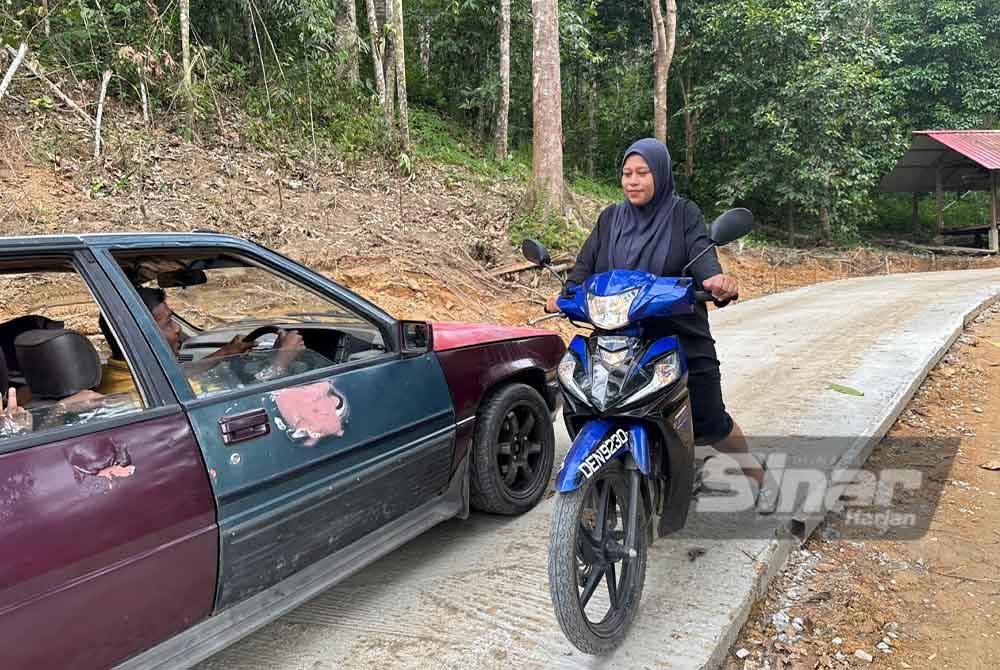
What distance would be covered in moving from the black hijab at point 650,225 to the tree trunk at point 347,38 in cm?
1117

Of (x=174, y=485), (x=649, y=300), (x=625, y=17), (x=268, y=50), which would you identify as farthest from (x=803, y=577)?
(x=625, y=17)

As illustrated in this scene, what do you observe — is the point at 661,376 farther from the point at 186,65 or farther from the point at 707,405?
the point at 186,65

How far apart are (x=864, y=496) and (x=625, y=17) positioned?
20.0 m

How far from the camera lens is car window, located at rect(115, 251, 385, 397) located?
249 cm

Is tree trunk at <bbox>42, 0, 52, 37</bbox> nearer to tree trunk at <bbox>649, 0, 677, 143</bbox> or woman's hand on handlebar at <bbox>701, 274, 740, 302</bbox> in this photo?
woman's hand on handlebar at <bbox>701, 274, 740, 302</bbox>

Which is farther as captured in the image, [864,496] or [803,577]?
[864,496]

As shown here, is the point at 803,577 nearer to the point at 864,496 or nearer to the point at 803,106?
the point at 864,496

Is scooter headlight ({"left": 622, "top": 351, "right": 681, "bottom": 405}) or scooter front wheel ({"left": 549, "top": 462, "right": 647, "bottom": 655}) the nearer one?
scooter front wheel ({"left": 549, "top": 462, "right": 647, "bottom": 655})

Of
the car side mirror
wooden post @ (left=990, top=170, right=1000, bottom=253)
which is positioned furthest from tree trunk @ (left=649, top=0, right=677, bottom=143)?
the car side mirror

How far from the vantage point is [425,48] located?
2023cm

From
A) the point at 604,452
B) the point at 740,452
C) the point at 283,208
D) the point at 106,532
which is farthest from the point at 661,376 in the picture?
the point at 283,208

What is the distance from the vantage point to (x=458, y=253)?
10.3 meters

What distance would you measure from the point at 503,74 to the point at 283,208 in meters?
8.37

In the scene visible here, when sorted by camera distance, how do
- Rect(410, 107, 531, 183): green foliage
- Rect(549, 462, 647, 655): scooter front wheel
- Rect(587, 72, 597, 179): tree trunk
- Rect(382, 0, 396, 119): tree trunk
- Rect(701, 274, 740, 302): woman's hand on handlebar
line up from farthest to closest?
Rect(587, 72, 597, 179): tree trunk → Rect(410, 107, 531, 183): green foliage → Rect(382, 0, 396, 119): tree trunk → Rect(701, 274, 740, 302): woman's hand on handlebar → Rect(549, 462, 647, 655): scooter front wheel
